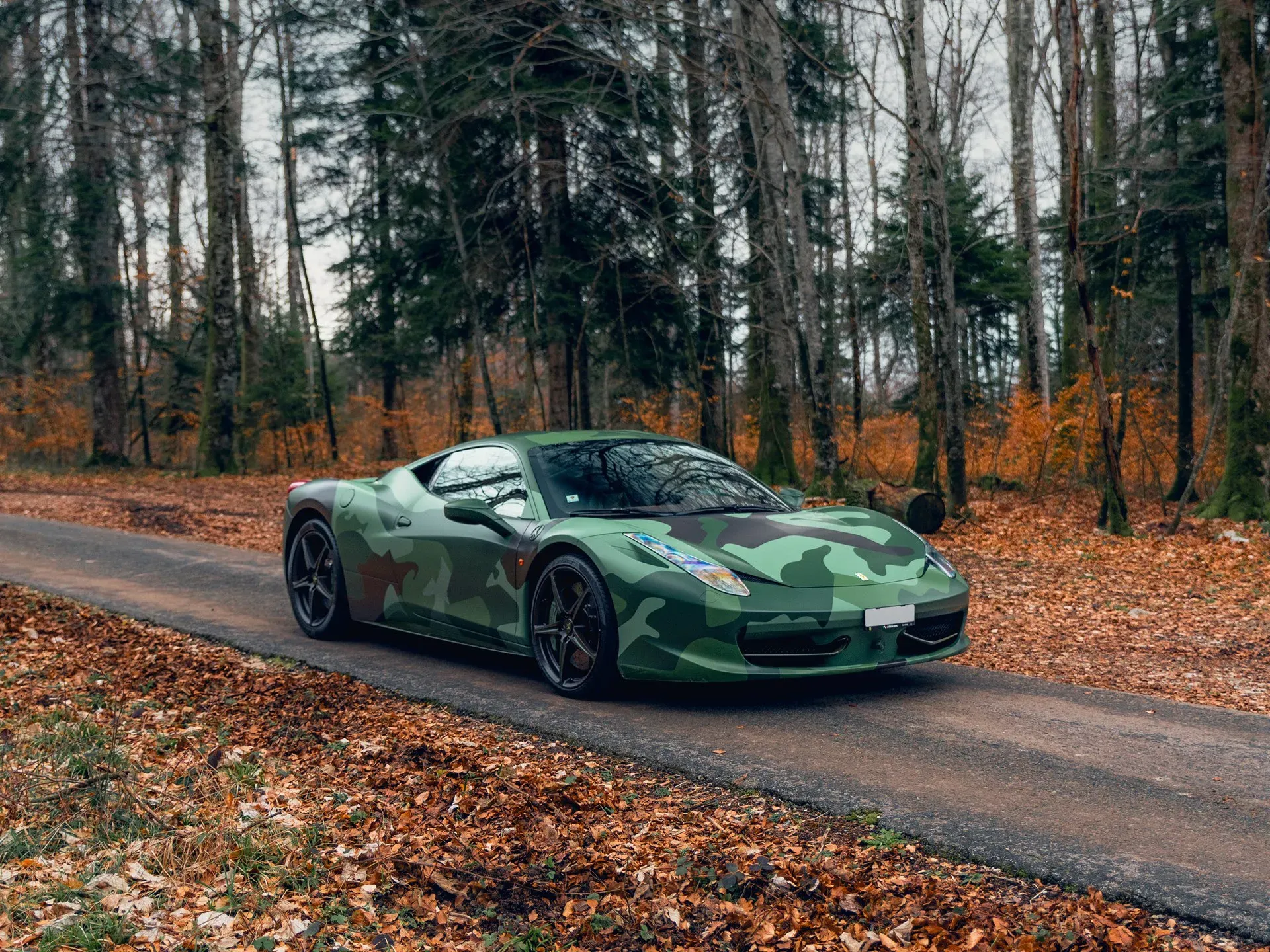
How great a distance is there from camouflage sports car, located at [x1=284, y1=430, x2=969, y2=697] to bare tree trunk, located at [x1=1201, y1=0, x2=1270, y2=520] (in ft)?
33.8

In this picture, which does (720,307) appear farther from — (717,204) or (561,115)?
(561,115)

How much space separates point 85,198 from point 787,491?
81.7 ft

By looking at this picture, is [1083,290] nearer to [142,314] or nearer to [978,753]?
[978,753]

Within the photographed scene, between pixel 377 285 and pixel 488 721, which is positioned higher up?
pixel 377 285

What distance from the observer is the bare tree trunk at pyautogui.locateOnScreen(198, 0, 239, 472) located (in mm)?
24703

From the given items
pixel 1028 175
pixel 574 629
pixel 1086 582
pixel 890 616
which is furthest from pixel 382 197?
pixel 890 616

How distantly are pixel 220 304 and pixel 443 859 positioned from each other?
922 inches

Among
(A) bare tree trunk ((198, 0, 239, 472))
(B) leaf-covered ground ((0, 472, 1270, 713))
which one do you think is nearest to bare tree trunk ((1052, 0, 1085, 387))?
(B) leaf-covered ground ((0, 472, 1270, 713))

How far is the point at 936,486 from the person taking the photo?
15398mm

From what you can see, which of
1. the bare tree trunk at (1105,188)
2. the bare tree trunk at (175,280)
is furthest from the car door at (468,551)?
the bare tree trunk at (175,280)

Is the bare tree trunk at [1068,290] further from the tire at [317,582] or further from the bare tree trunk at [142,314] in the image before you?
the bare tree trunk at [142,314]

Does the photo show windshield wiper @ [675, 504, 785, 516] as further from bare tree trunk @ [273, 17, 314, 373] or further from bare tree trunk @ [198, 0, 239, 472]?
bare tree trunk @ [198, 0, 239, 472]

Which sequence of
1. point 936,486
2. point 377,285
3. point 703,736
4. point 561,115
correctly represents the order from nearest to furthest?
point 703,736 < point 936,486 < point 561,115 < point 377,285

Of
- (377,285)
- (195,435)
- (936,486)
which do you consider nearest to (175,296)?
(195,435)
